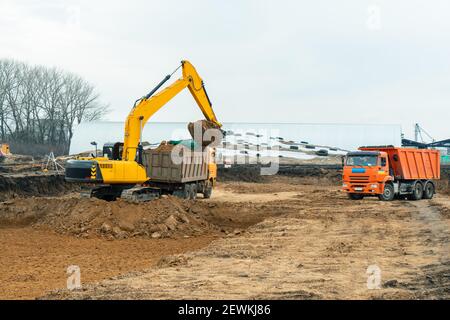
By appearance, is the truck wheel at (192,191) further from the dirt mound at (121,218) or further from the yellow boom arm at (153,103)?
the dirt mound at (121,218)

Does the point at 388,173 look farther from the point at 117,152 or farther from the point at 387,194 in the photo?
the point at 117,152

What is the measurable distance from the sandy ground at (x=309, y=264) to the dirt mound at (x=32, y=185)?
1291cm

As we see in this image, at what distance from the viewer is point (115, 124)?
54.8 metres

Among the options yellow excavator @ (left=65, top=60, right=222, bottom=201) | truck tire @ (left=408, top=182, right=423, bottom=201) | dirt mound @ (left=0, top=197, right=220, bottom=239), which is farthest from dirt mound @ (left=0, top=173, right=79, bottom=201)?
truck tire @ (left=408, top=182, right=423, bottom=201)

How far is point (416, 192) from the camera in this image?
29.7 metres

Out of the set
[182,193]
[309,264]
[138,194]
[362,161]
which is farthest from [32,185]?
[309,264]

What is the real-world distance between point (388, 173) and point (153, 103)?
12.9m

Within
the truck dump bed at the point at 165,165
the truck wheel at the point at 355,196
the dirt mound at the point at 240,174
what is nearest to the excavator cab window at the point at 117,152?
the truck dump bed at the point at 165,165

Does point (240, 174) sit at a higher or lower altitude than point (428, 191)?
higher

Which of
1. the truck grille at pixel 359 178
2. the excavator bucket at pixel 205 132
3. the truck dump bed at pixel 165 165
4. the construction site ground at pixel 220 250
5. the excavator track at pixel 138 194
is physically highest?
the excavator bucket at pixel 205 132

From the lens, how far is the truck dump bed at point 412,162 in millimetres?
28609

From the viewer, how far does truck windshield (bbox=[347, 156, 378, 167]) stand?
89.2 feet

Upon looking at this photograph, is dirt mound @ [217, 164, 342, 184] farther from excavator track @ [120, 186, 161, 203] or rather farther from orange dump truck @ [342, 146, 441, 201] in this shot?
excavator track @ [120, 186, 161, 203]

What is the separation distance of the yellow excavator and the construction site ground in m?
0.99
